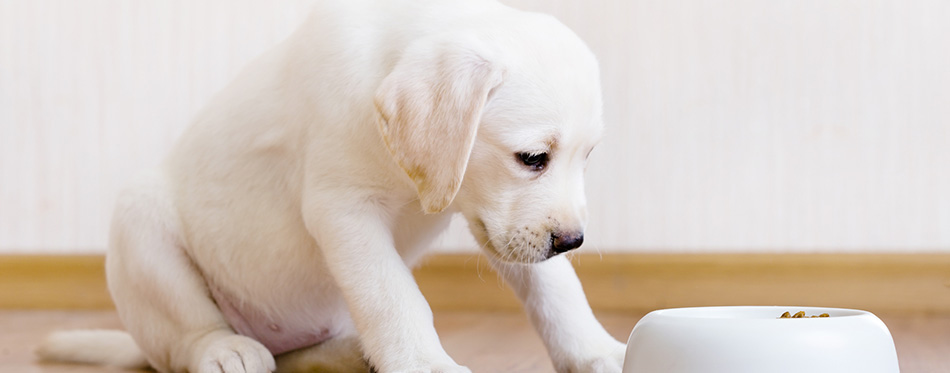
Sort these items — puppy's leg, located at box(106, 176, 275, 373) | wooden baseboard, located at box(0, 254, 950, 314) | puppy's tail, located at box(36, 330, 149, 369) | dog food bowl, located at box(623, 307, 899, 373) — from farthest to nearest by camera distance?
wooden baseboard, located at box(0, 254, 950, 314)
puppy's tail, located at box(36, 330, 149, 369)
puppy's leg, located at box(106, 176, 275, 373)
dog food bowl, located at box(623, 307, 899, 373)

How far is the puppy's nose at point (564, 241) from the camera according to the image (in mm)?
1423

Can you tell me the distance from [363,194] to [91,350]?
3.33ft

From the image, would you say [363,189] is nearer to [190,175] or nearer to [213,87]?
[190,175]

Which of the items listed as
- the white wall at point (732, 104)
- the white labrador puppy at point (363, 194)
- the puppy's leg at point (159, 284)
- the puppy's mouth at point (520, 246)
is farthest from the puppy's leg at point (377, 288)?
the white wall at point (732, 104)

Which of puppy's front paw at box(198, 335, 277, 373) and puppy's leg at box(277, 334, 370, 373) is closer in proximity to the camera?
puppy's front paw at box(198, 335, 277, 373)

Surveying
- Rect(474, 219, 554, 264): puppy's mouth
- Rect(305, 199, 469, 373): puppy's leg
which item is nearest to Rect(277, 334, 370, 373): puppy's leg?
Rect(305, 199, 469, 373): puppy's leg

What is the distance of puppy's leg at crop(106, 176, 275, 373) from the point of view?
1.82 m

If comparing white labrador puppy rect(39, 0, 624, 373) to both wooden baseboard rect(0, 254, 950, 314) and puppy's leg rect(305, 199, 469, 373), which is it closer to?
puppy's leg rect(305, 199, 469, 373)

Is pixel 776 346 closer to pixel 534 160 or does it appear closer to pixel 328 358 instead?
pixel 534 160

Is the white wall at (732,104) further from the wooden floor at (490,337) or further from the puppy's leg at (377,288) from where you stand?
the puppy's leg at (377,288)

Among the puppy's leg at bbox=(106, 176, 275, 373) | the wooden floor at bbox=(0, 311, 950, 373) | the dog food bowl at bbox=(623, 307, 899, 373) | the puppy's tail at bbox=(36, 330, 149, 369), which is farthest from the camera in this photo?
the puppy's tail at bbox=(36, 330, 149, 369)

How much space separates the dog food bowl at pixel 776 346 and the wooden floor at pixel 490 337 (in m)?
0.77

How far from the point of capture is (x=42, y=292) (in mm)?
3201

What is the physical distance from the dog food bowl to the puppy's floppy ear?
1.35ft
